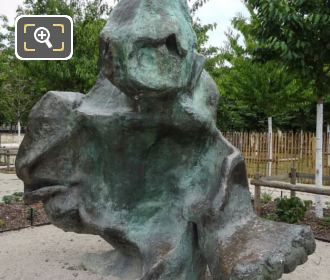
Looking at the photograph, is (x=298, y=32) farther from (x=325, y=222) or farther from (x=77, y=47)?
(x=77, y=47)

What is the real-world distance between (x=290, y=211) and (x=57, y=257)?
4.53 metres

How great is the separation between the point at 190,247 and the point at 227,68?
56.0ft

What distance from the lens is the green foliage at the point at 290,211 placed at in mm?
8781

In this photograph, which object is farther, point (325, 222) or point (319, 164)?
point (319, 164)

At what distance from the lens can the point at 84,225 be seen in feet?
14.6

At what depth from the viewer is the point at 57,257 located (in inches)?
240

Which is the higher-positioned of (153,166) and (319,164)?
(153,166)

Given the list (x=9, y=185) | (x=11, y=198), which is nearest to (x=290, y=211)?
(x=11, y=198)

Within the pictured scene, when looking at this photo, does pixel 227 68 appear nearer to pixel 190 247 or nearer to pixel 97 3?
pixel 97 3

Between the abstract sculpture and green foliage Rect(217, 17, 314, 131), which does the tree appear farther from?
green foliage Rect(217, 17, 314, 131)

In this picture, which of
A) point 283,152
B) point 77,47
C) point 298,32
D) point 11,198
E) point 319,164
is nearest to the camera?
point 298,32

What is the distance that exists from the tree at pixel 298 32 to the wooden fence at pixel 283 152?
25.8 feet

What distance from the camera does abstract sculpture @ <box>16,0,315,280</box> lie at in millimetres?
3203

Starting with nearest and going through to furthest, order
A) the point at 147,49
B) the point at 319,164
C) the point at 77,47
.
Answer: the point at 147,49 < the point at 319,164 < the point at 77,47
